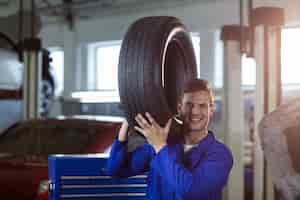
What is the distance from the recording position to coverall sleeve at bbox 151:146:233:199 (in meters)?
1.90

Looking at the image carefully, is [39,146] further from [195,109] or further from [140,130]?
[195,109]

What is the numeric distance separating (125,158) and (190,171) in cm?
46

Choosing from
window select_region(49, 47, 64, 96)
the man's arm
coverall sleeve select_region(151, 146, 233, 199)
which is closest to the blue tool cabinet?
the man's arm

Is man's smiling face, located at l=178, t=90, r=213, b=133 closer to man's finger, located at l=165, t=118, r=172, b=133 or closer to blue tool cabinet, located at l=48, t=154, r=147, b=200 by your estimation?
man's finger, located at l=165, t=118, r=172, b=133

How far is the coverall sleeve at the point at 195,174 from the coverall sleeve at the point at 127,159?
31cm

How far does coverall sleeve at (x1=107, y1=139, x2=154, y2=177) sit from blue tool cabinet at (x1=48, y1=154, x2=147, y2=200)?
2.60ft

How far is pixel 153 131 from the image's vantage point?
80.6 inches

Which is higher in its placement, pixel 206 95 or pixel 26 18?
pixel 26 18

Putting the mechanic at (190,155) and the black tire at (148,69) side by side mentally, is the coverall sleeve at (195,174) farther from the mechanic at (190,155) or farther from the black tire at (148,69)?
the black tire at (148,69)

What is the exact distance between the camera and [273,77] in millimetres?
4238

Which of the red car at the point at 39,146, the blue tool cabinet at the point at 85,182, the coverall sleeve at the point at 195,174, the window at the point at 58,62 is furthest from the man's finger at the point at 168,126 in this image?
the window at the point at 58,62

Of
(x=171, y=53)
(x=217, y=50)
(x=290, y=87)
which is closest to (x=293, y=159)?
(x=171, y=53)

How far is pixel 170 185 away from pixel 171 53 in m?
0.91

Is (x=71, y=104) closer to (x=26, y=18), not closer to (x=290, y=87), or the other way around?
(x=26, y=18)
